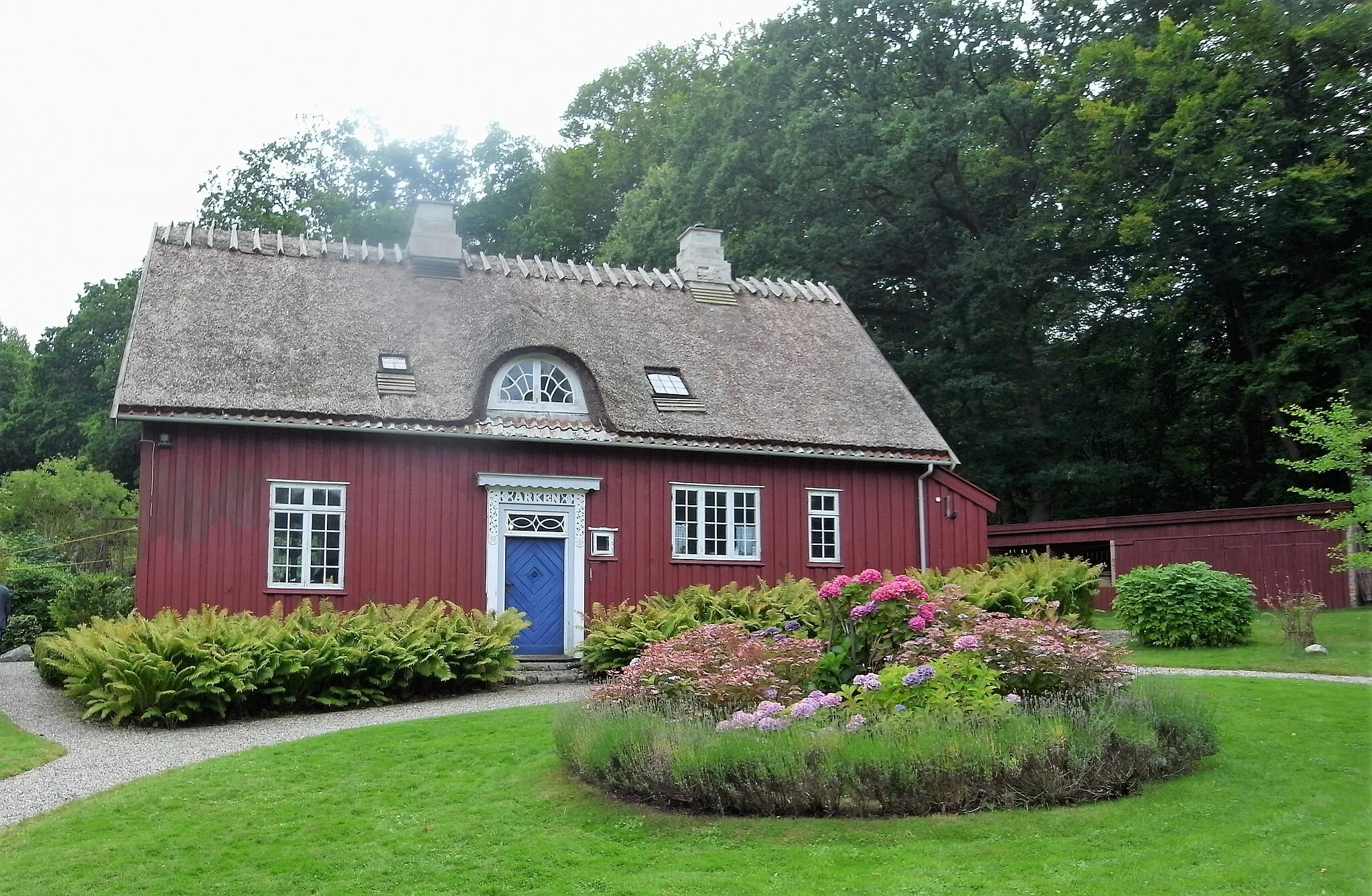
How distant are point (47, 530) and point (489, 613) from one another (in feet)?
71.1

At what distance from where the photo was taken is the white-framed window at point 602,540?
19078 mm

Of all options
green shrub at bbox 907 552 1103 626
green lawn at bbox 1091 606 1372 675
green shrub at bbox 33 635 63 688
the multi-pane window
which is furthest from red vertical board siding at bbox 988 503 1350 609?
green shrub at bbox 33 635 63 688

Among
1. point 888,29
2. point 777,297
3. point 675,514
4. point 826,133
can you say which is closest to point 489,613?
point 675,514

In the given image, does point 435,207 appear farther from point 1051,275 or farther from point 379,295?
point 1051,275

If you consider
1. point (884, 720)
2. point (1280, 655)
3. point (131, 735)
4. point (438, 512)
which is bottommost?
point (131, 735)

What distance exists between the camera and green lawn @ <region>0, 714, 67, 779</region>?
11.3m

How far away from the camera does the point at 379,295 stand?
66.0 feet

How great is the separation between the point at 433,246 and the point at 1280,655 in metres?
14.4

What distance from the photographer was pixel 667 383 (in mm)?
20453

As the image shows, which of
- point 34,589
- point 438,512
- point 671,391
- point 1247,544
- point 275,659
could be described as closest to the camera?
point 275,659

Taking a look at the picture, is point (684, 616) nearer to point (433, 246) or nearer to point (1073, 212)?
point (433, 246)

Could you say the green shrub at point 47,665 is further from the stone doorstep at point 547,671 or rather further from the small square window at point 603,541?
the small square window at point 603,541

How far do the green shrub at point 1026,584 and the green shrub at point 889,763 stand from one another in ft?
25.7

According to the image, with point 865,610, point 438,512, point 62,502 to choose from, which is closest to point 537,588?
point 438,512
